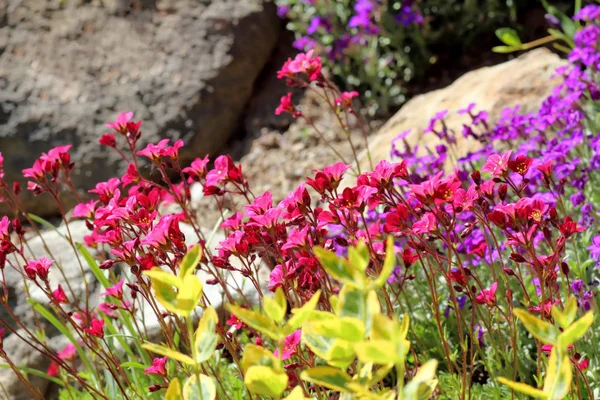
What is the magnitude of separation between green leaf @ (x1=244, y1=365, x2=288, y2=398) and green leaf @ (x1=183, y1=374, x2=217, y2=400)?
142mm

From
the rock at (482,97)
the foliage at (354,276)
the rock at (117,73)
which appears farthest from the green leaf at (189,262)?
the rock at (117,73)

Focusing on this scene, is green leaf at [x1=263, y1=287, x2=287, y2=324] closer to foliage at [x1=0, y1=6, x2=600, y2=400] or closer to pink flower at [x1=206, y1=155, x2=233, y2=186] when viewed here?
foliage at [x1=0, y1=6, x2=600, y2=400]

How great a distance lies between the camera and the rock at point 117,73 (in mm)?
5262

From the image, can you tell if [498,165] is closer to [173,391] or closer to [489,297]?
[489,297]

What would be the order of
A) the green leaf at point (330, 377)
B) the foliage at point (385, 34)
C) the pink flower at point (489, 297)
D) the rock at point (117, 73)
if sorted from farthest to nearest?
1. the foliage at point (385, 34)
2. the rock at point (117, 73)
3. the pink flower at point (489, 297)
4. the green leaf at point (330, 377)

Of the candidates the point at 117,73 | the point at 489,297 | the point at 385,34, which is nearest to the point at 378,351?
the point at 489,297

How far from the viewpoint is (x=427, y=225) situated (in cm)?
178

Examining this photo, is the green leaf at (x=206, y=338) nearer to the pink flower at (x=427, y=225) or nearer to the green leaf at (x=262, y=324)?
the green leaf at (x=262, y=324)

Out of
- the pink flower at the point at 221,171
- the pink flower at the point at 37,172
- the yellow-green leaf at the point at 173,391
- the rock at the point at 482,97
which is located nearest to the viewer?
the yellow-green leaf at the point at 173,391

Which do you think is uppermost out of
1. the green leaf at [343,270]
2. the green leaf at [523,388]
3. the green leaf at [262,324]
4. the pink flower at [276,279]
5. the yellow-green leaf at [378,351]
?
the green leaf at [343,270]

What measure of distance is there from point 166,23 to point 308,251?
14.3 feet

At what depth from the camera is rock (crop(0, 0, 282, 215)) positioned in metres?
5.26

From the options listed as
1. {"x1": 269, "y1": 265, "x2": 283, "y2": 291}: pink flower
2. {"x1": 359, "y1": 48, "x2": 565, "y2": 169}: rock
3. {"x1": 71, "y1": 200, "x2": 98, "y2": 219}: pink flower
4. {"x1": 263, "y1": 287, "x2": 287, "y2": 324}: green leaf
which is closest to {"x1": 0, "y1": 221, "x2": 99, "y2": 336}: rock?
{"x1": 71, "y1": 200, "x2": 98, "y2": 219}: pink flower

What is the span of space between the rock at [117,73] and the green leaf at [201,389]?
163 inches
